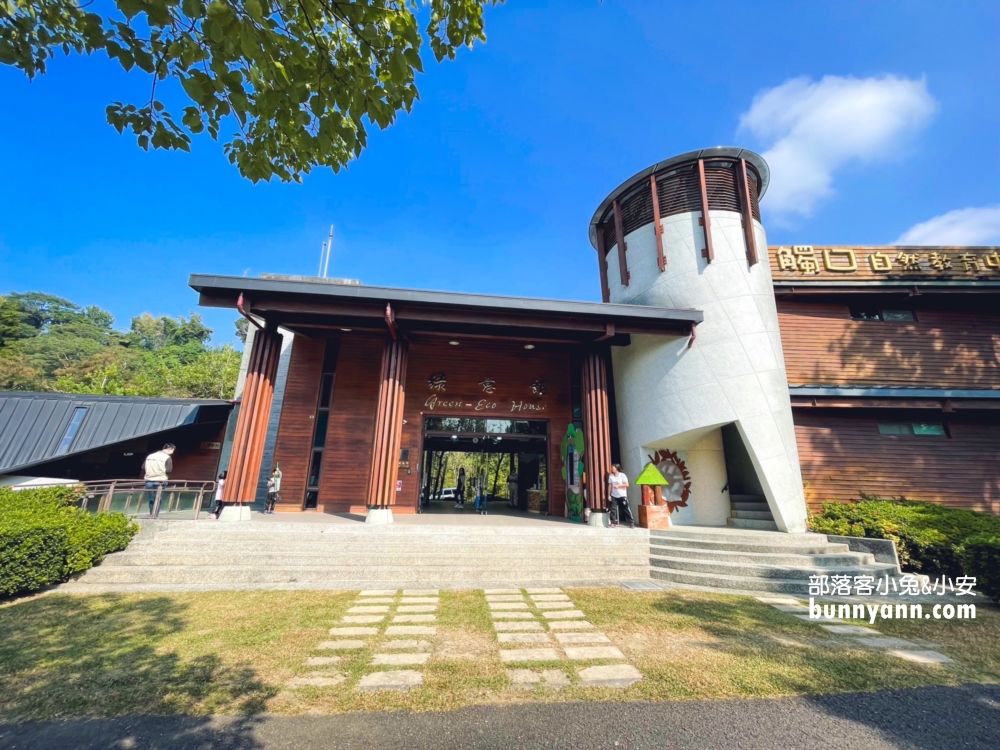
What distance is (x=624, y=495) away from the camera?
9211mm

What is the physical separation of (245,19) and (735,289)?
34.3ft

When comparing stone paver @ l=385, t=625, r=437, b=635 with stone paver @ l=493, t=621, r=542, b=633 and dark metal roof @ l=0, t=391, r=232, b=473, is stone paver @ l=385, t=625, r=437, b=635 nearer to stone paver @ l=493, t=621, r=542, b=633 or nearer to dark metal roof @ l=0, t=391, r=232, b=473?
stone paver @ l=493, t=621, r=542, b=633

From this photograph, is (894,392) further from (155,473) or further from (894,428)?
(155,473)

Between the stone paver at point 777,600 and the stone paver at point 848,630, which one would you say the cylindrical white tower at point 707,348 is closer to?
the stone paver at point 777,600

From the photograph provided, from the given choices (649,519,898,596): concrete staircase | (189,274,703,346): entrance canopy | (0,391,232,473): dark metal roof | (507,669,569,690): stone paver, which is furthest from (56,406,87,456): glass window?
(649,519,898,596): concrete staircase

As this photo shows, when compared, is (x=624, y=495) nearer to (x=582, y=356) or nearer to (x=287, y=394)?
(x=582, y=356)

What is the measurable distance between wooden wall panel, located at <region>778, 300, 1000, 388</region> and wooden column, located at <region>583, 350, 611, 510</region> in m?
4.99

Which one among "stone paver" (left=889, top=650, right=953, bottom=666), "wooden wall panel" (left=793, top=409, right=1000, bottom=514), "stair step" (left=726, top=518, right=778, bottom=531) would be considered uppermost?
"wooden wall panel" (left=793, top=409, right=1000, bottom=514)

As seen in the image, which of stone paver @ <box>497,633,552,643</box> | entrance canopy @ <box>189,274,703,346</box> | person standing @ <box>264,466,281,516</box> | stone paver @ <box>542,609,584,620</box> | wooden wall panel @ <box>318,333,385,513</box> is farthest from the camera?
wooden wall panel @ <box>318,333,385,513</box>

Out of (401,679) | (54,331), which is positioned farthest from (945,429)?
(54,331)

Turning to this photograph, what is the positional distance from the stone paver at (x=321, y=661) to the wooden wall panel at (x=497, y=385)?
7880 mm

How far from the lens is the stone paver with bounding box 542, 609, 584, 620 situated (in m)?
5.07

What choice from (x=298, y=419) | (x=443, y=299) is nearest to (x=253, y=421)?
(x=298, y=419)

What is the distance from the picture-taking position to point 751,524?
9.68 meters
